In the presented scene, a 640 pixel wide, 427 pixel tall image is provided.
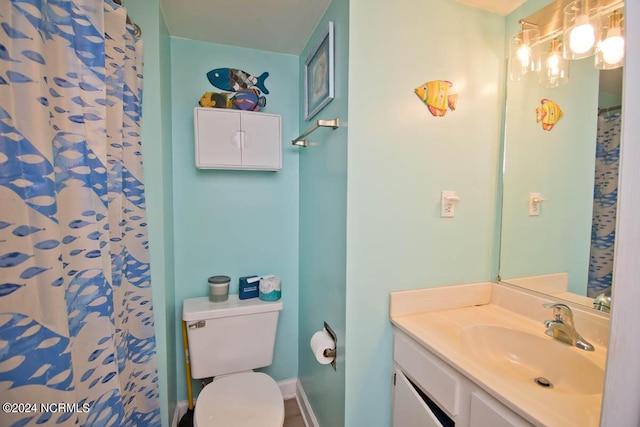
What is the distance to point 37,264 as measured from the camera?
1.74ft

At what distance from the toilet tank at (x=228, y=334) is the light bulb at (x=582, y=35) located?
1835mm

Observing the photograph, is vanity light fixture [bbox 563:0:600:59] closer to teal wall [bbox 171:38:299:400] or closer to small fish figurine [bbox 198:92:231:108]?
teal wall [bbox 171:38:299:400]

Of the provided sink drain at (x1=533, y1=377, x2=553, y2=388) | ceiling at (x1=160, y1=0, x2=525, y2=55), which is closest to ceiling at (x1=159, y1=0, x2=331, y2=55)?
ceiling at (x1=160, y1=0, x2=525, y2=55)

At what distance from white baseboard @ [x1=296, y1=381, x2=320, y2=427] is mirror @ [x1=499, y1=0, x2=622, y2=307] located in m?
1.33

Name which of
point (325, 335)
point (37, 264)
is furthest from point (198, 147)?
point (325, 335)

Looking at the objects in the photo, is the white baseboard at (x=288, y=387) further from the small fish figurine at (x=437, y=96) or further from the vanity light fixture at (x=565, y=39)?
the vanity light fixture at (x=565, y=39)

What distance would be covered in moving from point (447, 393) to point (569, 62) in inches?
54.7

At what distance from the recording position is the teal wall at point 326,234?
1.14m

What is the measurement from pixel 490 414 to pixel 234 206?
1549 millimetres

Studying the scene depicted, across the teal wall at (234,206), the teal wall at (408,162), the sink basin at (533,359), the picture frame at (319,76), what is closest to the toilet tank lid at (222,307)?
the teal wall at (234,206)

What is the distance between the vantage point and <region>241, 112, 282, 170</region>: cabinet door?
1.55 metres

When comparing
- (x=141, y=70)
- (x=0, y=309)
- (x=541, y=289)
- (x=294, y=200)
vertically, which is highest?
(x=141, y=70)

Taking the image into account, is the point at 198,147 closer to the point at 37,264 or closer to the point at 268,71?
the point at 268,71

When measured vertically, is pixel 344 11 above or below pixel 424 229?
above
